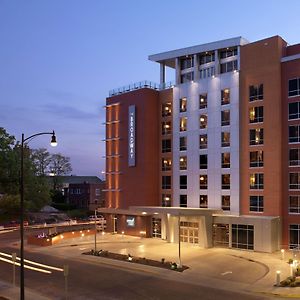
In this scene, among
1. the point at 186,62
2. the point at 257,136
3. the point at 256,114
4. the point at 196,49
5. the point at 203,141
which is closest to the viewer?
the point at 257,136

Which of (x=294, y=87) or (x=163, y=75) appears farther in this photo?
(x=163, y=75)

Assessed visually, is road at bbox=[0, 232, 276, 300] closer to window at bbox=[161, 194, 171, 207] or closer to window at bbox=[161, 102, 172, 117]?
window at bbox=[161, 194, 171, 207]

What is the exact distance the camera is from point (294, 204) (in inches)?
1788

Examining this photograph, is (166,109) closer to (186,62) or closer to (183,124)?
(183,124)

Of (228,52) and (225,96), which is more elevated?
(228,52)

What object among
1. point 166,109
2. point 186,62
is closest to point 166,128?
point 166,109

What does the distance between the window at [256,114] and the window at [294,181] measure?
6825 millimetres

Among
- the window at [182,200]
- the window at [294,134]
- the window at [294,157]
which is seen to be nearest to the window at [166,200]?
the window at [182,200]

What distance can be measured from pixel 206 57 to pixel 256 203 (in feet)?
67.9

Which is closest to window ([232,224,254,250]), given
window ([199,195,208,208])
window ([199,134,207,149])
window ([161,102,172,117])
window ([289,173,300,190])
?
window ([199,195,208,208])

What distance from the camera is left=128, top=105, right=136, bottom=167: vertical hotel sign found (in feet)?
188

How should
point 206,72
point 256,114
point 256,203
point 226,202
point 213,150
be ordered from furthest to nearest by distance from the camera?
1. point 206,72
2. point 213,150
3. point 226,202
4. point 256,114
5. point 256,203

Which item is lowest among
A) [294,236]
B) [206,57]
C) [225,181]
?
[294,236]

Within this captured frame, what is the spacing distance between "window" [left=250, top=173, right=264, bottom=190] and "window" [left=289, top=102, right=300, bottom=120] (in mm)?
6981
